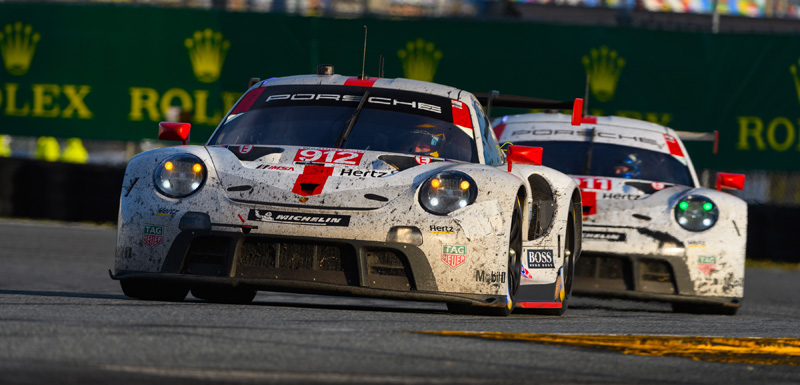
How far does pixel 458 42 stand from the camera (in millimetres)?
16031

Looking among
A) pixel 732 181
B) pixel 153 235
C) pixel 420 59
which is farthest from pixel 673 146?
pixel 420 59

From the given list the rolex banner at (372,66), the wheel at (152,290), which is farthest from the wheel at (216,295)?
the rolex banner at (372,66)

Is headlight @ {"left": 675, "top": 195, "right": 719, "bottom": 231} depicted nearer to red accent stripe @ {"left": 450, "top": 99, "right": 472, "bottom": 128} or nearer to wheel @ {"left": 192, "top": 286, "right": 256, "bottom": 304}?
red accent stripe @ {"left": 450, "top": 99, "right": 472, "bottom": 128}

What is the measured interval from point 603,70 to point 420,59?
7.20 ft

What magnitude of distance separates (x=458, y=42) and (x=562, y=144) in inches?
264

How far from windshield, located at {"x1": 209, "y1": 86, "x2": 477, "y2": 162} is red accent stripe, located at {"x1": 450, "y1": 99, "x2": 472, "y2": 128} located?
0.02 m

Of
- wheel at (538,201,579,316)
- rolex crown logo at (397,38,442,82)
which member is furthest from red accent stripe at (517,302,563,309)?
rolex crown logo at (397,38,442,82)

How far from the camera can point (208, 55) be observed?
54.2 ft

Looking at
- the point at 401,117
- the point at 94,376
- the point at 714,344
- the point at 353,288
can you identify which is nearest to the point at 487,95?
the point at 401,117

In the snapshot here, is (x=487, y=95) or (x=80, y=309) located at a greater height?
(x=487, y=95)

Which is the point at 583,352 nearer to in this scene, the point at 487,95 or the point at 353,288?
the point at 353,288

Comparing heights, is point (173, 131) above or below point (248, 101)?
below

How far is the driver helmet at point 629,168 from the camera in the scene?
9.28 metres

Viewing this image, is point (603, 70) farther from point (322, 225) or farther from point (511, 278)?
point (322, 225)
